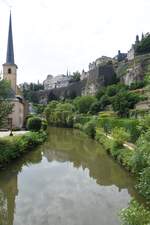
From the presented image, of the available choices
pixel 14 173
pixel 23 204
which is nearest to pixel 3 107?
pixel 14 173

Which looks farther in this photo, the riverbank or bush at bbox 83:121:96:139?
bush at bbox 83:121:96:139

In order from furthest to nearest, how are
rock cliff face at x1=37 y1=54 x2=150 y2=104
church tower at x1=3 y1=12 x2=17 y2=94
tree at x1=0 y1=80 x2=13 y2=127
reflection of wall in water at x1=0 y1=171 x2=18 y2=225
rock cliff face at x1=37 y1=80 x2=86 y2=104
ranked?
rock cliff face at x1=37 y1=80 x2=86 y2=104 → rock cliff face at x1=37 y1=54 x2=150 y2=104 → church tower at x1=3 y1=12 x2=17 y2=94 → tree at x1=0 y1=80 x2=13 y2=127 → reflection of wall in water at x1=0 y1=171 x2=18 y2=225

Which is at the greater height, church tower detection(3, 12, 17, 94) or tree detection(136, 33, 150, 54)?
tree detection(136, 33, 150, 54)

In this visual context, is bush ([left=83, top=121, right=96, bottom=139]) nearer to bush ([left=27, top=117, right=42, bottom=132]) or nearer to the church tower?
bush ([left=27, top=117, right=42, bottom=132])

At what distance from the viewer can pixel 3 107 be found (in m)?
17.8

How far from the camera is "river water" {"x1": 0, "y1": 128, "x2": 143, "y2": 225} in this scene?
9164mm

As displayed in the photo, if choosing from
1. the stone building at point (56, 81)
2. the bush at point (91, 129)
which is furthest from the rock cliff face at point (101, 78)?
the stone building at point (56, 81)

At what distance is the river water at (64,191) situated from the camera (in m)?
9.16

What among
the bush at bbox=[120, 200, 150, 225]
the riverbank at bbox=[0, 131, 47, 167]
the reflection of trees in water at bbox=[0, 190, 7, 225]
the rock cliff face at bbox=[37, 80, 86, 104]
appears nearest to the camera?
the bush at bbox=[120, 200, 150, 225]

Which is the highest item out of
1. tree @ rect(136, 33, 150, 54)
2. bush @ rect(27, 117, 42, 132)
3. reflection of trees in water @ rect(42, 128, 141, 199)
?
tree @ rect(136, 33, 150, 54)

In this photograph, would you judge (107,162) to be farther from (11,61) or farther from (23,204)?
(11,61)

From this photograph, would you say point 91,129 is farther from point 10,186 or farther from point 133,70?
point 133,70

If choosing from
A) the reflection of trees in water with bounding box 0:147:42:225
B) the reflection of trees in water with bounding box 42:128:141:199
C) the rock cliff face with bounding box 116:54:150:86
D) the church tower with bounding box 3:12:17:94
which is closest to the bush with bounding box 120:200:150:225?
the reflection of trees in water with bounding box 0:147:42:225

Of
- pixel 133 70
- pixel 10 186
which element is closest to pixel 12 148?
pixel 10 186
